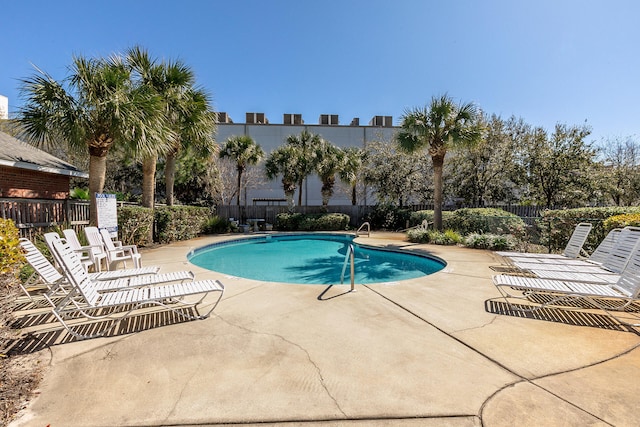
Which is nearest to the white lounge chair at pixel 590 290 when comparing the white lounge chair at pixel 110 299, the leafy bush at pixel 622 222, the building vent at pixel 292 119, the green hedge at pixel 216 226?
the leafy bush at pixel 622 222

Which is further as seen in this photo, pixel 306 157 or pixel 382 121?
pixel 382 121

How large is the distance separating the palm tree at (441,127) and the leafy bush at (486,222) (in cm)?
145

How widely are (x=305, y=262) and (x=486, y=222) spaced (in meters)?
6.69

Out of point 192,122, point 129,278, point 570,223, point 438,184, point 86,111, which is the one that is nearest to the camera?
point 129,278

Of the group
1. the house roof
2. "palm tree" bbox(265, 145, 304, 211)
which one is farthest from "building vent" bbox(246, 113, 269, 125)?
the house roof

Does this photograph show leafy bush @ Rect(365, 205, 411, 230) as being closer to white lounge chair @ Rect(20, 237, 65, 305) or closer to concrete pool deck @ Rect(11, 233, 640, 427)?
concrete pool deck @ Rect(11, 233, 640, 427)

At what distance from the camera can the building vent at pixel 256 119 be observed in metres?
29.4

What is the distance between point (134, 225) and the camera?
982 centimetres

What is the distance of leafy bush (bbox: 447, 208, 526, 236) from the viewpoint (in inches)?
395

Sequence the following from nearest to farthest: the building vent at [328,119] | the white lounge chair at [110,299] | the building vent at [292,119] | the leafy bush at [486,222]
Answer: the white lounge chair at [110,299] < the leafy bush at [486,222] < the building vent at [292,119] < the building vent at [328,119]

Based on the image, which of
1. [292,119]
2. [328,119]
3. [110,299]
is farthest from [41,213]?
[328,119]

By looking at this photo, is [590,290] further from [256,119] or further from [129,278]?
[256,119]

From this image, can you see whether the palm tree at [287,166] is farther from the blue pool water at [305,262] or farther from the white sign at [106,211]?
the white sign at [106,211]

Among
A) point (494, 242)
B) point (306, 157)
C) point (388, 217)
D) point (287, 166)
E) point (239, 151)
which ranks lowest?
point (494, 242)
